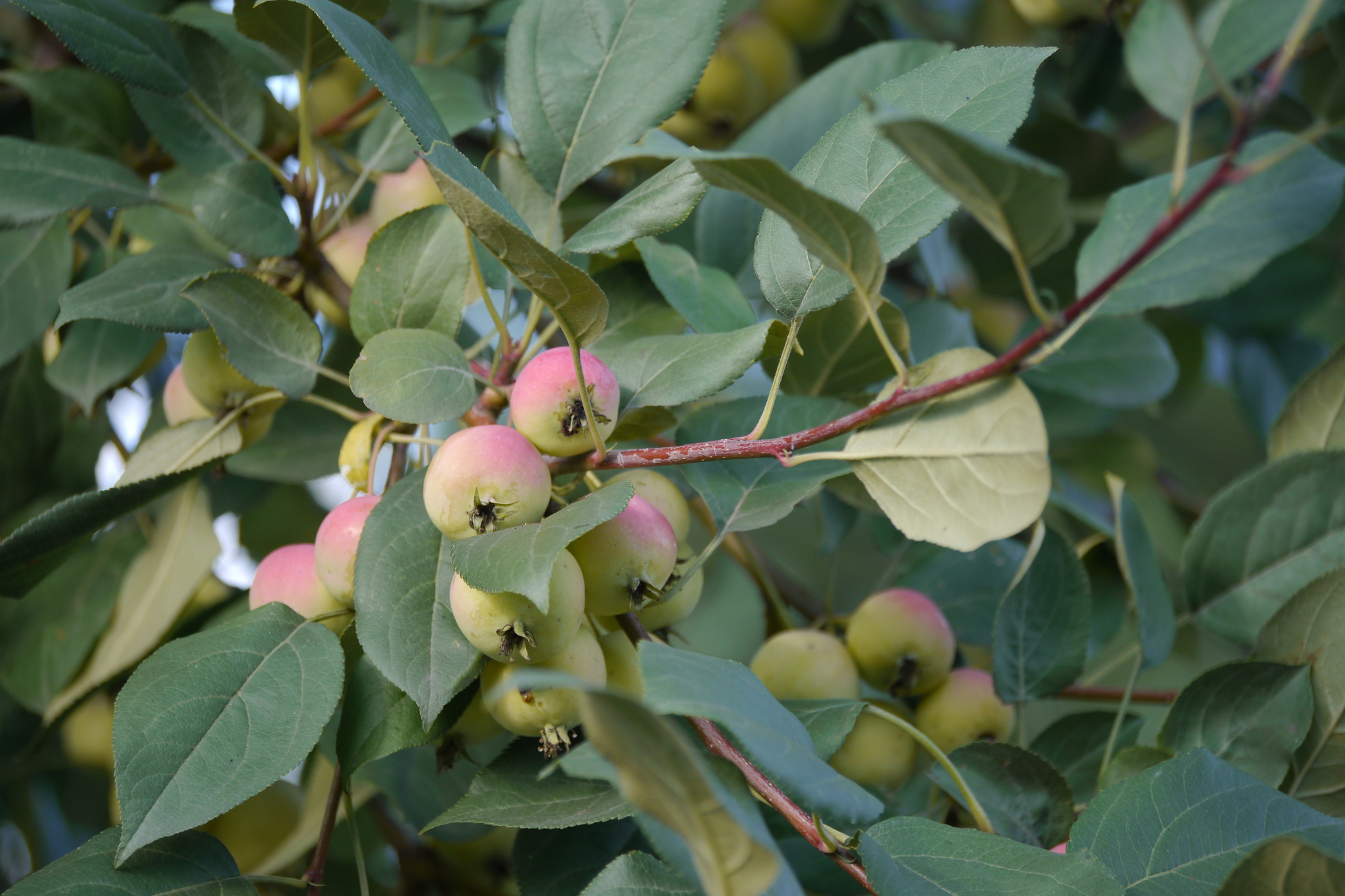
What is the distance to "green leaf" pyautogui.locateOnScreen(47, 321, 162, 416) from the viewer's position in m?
0.75

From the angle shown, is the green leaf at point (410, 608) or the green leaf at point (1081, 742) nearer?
the green leaf at point (410, 608)

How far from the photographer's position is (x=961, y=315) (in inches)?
34.8

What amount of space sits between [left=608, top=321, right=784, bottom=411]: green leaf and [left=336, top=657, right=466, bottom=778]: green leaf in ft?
0.65

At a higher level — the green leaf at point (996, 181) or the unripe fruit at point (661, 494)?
the green leaf at point (996, 181)

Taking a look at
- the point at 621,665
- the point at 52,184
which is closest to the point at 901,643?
the point at 621,665

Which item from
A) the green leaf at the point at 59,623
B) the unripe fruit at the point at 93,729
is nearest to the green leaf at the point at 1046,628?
the green leaf at the point at 59,623

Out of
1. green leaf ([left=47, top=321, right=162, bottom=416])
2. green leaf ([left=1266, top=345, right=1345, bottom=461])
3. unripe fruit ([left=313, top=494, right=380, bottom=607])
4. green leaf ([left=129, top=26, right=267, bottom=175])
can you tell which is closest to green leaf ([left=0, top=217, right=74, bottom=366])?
green leaf ([left=47, top=321, right=162, bottom=416])

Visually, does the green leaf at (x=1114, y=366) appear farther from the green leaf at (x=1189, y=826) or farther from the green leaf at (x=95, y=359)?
the green leaf at (x=95, y=359)

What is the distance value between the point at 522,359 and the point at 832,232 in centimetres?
23

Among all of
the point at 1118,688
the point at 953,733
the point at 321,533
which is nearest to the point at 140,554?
the point at 321,533

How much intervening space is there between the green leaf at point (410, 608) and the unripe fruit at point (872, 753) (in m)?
0.30

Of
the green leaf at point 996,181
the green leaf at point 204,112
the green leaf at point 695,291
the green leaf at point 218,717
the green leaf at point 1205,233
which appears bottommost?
the green leaf at point 218,717

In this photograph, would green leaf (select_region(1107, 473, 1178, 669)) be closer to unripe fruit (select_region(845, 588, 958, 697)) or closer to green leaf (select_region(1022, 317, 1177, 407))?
unripe fruit (select_region(845, 588, 958, 697))

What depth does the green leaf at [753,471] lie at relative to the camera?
0.55 metres
